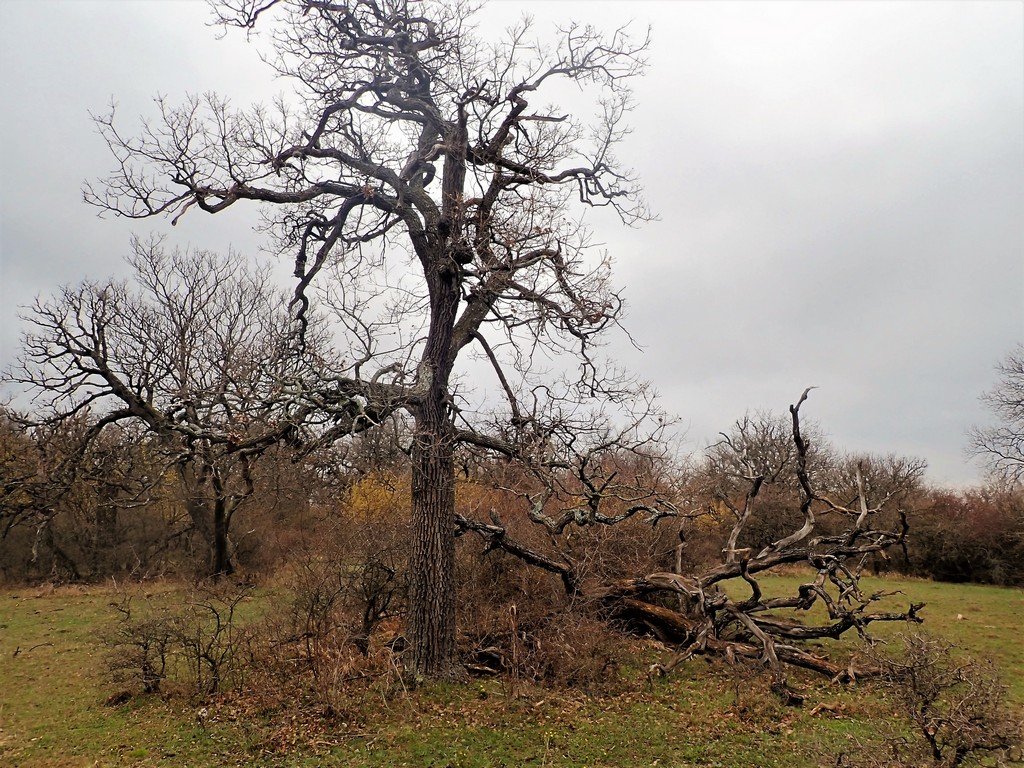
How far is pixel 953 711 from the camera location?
4.70m

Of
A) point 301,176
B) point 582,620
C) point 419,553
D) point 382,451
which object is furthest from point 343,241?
point 582,620

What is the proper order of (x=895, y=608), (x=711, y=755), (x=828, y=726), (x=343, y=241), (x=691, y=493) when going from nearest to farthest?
(x=711, y=755)
(x=828, y=726)
(x=343, y=241)
(x=691, y=493)
(x=895, y=608)

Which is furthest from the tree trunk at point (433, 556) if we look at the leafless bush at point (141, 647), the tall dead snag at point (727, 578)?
the leafless bush at point (141, 647)

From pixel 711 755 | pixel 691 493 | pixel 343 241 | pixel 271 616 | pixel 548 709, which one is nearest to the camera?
pixel 711 755

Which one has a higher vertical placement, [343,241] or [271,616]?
[343,241]

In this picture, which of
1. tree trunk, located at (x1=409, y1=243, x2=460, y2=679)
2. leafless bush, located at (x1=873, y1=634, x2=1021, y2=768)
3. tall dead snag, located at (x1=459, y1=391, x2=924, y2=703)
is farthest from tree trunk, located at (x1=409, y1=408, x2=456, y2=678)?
leafless bush, located at (x1=873, y1=634, x2=1021, y2=768)

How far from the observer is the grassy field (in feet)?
22.5

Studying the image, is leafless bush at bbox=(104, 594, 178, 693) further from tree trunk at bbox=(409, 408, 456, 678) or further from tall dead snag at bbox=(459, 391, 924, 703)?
tall dead snag at bbox=(459, 391, 924, 703)

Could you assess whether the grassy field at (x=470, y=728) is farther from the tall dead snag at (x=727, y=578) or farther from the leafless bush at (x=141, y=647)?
the tall dead snag at (x=727, y=578)

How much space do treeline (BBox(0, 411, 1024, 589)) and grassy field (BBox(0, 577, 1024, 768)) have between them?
93.7 inches

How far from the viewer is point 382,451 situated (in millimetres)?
11250

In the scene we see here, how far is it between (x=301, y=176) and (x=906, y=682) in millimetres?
9575

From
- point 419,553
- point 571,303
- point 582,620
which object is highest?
point 571,303

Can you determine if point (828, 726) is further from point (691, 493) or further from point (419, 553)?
point (691, 493)
